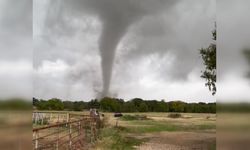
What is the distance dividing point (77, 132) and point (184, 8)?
113cm

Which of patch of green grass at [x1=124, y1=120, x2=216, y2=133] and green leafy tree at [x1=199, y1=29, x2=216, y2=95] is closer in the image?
green leafy tree at [x1=199, y1=29, x2=216, y2=95]

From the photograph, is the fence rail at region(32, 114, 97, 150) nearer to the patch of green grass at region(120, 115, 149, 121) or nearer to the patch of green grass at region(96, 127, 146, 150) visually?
the patch of green grass at region(96, 127, 146, 150)

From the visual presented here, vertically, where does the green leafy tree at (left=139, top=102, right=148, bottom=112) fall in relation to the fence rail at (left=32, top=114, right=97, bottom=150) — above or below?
above

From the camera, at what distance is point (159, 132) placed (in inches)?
99.0

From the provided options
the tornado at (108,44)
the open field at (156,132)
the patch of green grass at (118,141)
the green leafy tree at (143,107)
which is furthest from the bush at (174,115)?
the tornado at (108,44)

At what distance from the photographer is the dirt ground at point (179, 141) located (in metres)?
2.37

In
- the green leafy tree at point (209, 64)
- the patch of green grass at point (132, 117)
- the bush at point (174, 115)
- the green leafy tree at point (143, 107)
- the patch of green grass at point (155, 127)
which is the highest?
the green leafy tree at point (209, 64)

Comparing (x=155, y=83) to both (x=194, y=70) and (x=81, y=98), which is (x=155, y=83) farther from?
(x=81, y=98)

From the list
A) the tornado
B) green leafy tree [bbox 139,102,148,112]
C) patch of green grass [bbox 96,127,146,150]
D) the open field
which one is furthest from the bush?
the tornado

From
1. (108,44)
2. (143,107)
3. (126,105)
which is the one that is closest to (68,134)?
(126,105)

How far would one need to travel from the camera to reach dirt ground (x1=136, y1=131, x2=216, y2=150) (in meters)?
2.37

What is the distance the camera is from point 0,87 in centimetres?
189

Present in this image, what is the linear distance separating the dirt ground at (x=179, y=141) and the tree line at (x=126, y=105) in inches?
6.3

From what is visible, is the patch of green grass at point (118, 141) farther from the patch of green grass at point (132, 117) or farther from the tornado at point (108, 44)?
the tornado at point (108, 44)
